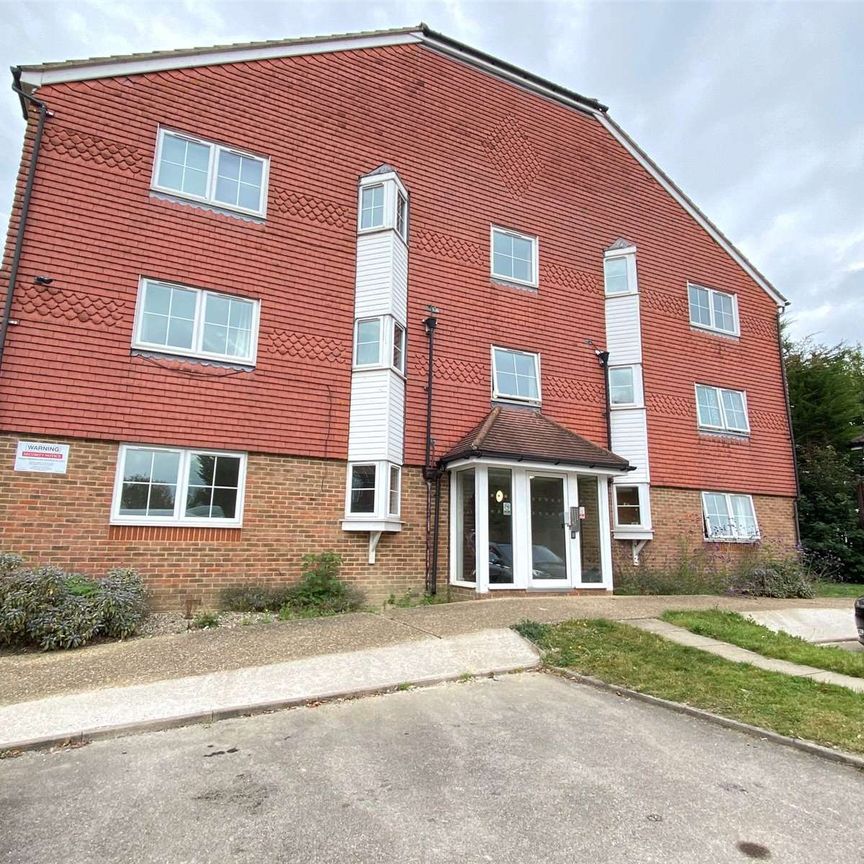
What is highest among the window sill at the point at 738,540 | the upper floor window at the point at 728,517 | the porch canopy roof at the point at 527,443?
the porch canopy roof at the point at 527,443

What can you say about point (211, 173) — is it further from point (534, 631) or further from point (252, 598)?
point (534, 631)

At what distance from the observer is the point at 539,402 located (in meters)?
13.4

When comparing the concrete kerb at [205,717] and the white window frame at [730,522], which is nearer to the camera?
the concrete kerb at [205,717]

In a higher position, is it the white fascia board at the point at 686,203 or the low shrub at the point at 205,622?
the white fascia board at the point at 686,203

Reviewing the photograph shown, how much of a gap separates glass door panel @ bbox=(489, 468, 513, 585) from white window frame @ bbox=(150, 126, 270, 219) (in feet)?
22.5

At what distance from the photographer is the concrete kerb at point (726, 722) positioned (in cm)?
415

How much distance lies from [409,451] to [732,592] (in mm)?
8030

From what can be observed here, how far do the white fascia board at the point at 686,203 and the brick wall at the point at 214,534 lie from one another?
11.7 meters

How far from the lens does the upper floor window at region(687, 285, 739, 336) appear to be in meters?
16.2

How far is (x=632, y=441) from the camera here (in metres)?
14.1

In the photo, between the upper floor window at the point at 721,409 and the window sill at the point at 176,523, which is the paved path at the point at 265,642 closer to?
the window sill at the point at 176,523

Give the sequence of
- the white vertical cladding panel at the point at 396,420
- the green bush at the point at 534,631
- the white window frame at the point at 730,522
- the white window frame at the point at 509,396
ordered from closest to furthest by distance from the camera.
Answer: the green bush at the point at 534,631 < the white vertical cladding panel at the point at 396,420 < the white window frame at the point at 509,396 < the white window frame at the point at 730,522

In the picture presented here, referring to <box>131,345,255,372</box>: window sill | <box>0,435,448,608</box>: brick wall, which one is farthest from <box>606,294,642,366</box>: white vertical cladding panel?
<box>131,345,255,372</box>: window sill

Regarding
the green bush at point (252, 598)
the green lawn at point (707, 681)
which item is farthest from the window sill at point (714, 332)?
the green bush at point (252, 598)
